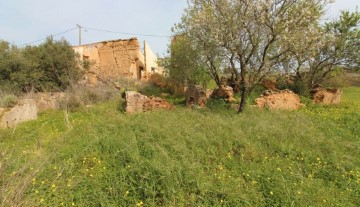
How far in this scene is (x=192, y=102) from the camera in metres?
10.7

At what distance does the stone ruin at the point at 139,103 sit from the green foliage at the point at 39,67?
545cm

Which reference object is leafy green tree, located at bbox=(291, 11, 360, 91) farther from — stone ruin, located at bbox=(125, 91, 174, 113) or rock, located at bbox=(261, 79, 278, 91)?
stone ruin, located at bbox=(125, 91, 174, 113)

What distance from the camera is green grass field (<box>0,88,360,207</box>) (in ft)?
12.4

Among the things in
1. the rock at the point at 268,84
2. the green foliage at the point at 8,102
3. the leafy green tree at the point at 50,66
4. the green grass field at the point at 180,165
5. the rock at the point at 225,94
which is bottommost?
the green grass field at the point at 180,165

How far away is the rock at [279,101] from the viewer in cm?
1057

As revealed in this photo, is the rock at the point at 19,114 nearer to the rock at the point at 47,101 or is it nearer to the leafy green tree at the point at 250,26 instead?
the rock at the point at 47,101

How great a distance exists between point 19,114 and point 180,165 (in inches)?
257

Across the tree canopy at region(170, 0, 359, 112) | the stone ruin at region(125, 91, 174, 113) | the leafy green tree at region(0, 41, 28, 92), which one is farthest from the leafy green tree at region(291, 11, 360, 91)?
the leafy green tree at region(0, 41, 28, 92)

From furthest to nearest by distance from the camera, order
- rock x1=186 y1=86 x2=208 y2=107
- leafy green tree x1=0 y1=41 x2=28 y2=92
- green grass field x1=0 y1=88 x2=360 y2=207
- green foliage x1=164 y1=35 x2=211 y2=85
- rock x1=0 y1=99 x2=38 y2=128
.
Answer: leafy green tree x1=0 y1=41 x2=28 y2=92, green foliage x1=164 y1=35 x2=211 y2=85, rock x1=186 y1=86 x2=208 y2=107, rock x1=0 y1=99 x2=38 y2=128, green grass field x1=0 y1=88 x2=360 y2=207

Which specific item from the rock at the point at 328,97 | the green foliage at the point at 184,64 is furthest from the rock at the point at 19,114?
the rock at the point at 328,97

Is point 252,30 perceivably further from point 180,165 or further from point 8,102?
point 8,102

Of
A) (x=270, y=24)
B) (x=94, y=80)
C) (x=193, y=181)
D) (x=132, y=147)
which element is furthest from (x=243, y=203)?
(x=94, y=80)

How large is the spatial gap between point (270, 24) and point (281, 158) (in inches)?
182

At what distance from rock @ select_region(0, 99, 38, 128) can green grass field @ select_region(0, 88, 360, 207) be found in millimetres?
1369
